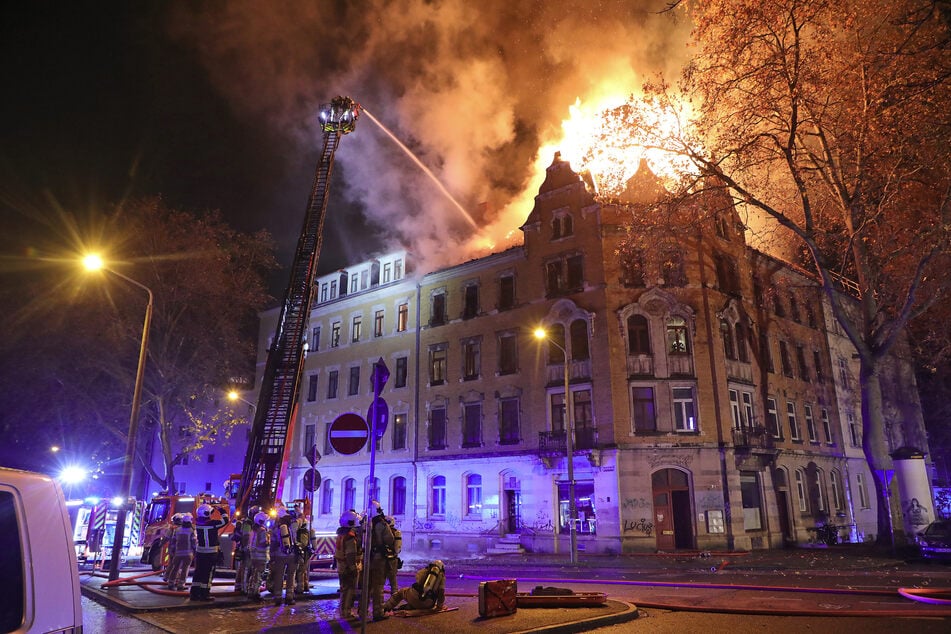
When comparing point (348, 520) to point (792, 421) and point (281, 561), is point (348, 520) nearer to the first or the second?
point (281, 561)

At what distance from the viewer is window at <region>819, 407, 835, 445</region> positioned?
33.4 m

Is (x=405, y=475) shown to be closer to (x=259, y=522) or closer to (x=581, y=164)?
(x=581, y=164)

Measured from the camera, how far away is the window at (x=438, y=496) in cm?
3067

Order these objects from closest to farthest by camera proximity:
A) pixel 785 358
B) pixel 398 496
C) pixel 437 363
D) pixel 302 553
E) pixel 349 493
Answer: pixel 302 553, pixel 785 358, pixel 398 496, pixel 437 363, pixel 349 493

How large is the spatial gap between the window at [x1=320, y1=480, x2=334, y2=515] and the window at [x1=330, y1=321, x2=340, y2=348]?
8.28 metres

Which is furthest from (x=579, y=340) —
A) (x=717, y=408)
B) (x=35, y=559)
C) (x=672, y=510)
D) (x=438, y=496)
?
(x=35, y=559)

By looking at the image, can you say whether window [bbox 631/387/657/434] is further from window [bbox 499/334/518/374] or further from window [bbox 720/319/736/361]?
window [bbox 499/334/518/374]

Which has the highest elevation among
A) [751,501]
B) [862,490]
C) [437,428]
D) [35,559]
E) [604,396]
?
[604,396]

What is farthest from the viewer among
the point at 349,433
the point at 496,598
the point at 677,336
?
the point at 677,336

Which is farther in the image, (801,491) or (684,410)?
(801,491)

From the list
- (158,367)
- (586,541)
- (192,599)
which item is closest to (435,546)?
(586,541)

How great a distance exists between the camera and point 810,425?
32312mm

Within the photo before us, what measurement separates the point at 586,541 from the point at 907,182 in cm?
1695

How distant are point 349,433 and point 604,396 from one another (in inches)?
752
